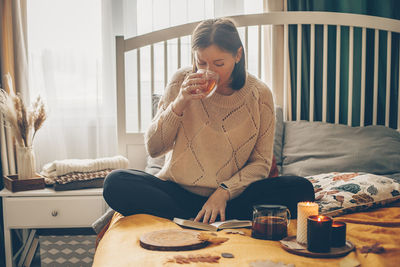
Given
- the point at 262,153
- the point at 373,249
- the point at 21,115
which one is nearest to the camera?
the point at 373,249

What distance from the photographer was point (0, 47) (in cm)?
225

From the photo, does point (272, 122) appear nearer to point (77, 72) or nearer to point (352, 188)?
point (352, 188)

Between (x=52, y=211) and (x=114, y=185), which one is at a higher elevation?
(x=114, y=185)

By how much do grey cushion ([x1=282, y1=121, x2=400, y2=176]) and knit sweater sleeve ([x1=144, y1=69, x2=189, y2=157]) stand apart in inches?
28.3

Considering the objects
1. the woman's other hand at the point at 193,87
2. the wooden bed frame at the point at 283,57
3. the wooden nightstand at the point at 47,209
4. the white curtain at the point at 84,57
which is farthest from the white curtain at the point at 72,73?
the woman's other hand at the point at 193,87

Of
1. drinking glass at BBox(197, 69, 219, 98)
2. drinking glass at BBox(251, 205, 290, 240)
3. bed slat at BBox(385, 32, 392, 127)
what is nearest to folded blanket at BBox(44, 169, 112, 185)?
drinking glass at BBox(197, 69, 219, 98)

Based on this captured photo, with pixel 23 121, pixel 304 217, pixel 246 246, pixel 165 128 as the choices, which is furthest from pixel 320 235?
pixel 23 121

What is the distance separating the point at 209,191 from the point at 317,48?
127cm

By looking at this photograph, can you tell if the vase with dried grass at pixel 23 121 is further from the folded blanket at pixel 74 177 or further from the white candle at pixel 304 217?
the white candle at pixel 304 217

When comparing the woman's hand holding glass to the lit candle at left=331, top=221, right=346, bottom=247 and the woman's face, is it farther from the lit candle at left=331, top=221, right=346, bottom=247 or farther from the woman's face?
the lit candle at left=331, top=221, right=346, bottom=247

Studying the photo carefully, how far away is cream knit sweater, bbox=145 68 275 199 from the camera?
1606mm

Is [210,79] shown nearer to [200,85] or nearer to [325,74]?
[200,85]

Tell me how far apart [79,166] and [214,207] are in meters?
0.87

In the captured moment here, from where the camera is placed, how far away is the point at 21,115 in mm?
1991
